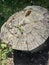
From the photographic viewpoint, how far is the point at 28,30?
6.09 metres

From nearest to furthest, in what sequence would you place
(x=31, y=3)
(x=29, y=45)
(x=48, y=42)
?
(x=29, y=45)
(x=48, y=42)
(x=31, y=3)

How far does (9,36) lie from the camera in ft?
20.2

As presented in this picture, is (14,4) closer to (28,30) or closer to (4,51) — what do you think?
(4,51)

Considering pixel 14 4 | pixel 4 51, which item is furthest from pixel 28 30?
pixel 14 4

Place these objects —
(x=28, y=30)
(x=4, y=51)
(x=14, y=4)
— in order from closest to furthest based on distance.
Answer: (x=28, y=30) < (x=4, y=51) < (x=14, y=4)

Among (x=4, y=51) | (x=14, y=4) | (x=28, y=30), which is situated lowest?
(x=4, y=51)

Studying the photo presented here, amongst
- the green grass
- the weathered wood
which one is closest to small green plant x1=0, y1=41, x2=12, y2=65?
the weathered wood

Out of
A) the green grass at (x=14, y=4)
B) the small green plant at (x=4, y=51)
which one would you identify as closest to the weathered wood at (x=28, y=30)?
the small green plant at (x=4, y=51)

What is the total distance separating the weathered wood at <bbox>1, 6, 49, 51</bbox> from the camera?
19.6 feet

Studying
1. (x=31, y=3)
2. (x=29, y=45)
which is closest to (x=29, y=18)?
(x=29, y=45)

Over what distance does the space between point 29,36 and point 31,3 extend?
258cm

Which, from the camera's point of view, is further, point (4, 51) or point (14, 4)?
point (14, 4)

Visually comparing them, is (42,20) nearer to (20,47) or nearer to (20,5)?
(20,47)

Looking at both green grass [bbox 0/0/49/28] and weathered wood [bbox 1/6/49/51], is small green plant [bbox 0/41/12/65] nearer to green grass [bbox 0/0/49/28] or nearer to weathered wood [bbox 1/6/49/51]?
weathered wood [bbox 1/6/49/51]
